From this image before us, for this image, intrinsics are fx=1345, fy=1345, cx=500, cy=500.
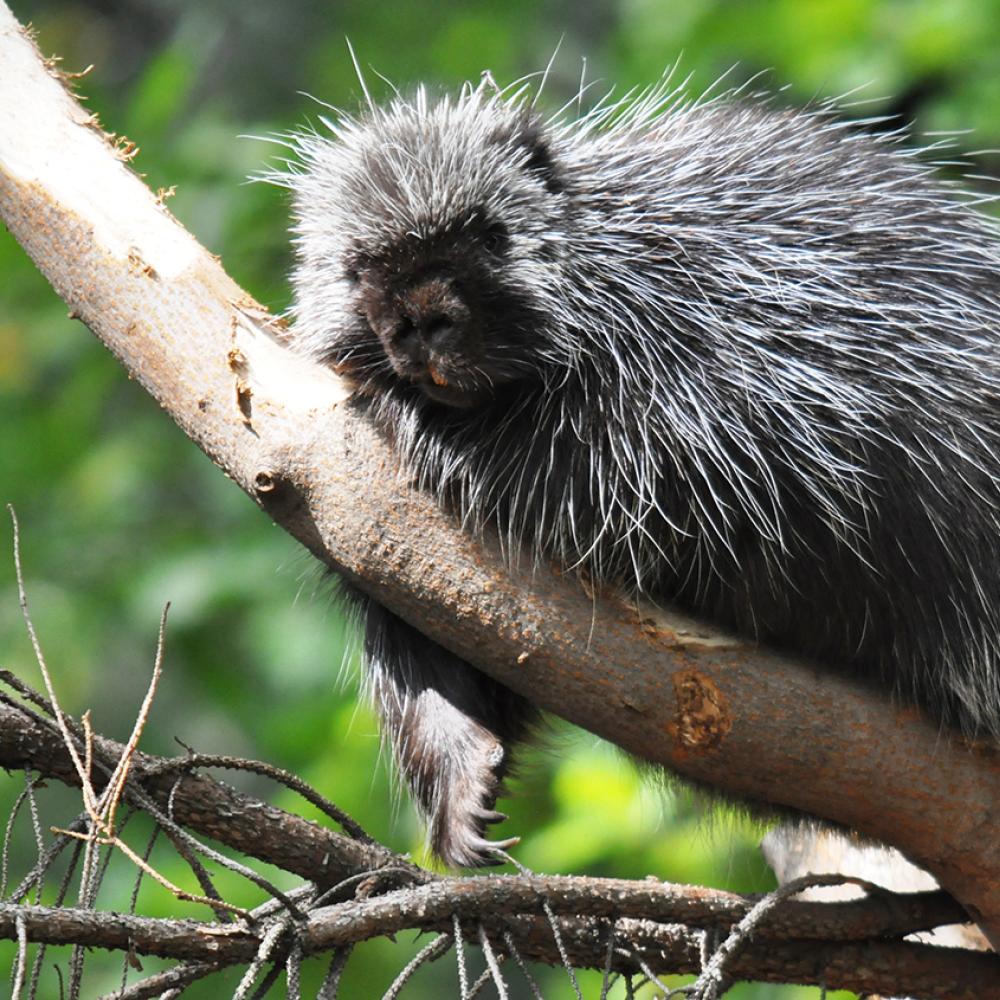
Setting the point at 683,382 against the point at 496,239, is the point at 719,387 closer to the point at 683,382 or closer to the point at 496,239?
the point at 683,382

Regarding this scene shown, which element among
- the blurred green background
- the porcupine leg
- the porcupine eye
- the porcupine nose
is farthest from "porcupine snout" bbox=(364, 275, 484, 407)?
the blurred green background

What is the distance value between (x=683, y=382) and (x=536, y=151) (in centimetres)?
43

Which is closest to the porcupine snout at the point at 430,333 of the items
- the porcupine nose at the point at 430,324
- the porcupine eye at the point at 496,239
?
the porcupine nose at the point at 430,324

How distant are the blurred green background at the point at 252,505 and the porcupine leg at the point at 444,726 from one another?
Result: 931 mm

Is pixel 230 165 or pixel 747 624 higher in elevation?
pixel 230 165

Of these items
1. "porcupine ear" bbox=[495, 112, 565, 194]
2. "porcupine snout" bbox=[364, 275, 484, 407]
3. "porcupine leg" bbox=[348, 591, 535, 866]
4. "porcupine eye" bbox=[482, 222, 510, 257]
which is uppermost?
"porcupine ear" bbox=[495, 112, 565, 194]

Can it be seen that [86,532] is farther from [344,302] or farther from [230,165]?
[344,302]

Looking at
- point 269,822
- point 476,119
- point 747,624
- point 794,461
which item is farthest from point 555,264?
point 269,822

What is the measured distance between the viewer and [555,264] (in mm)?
1914

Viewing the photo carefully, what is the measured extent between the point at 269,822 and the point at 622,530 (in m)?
0.60

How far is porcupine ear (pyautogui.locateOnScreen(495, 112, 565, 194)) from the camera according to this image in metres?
1.99

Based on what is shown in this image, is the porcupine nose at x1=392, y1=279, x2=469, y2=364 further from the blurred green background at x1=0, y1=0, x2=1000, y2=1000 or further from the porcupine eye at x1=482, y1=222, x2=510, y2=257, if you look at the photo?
the blurred green background at x1=0, y1=0, x2=1000, y2=1000

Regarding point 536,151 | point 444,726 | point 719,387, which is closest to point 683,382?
point 719,387

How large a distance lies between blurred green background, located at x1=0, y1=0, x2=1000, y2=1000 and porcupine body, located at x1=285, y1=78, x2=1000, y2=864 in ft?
4.21
